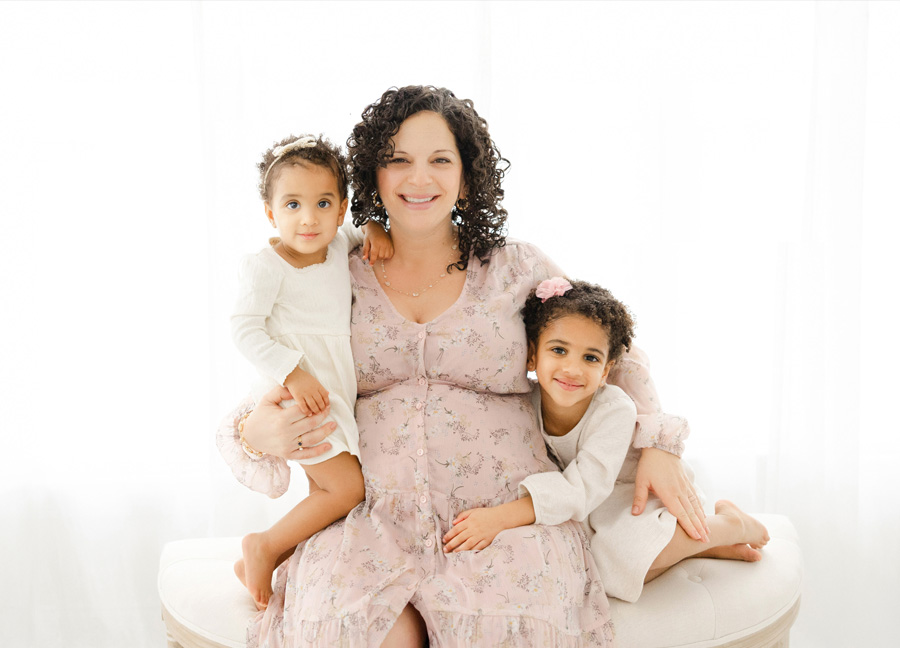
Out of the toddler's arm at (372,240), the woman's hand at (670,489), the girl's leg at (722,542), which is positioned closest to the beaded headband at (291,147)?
the toddler's arm at (372,240)

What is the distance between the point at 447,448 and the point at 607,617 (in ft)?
1.61

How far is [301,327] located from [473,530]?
60 cm

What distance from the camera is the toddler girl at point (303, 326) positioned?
1810mm

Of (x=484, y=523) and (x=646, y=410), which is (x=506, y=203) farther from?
(x=484, y=523)

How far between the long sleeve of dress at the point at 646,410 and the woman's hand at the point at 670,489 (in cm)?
2

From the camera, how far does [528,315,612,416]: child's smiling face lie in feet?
6.23

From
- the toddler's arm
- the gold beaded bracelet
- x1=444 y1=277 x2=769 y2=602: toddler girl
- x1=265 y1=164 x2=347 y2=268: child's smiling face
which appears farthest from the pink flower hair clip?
the gold beaded bracelet

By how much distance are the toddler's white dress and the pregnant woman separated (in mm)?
45

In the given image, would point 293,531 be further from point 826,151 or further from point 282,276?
point 826,151

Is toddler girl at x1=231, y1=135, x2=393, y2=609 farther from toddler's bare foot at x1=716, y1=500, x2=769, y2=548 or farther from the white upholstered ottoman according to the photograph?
toddler's bare foot at x1=716, y1=500, x2=769, y2=548

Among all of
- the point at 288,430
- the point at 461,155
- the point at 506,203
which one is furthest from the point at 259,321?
the point at 506,203

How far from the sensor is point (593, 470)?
1.89 metres

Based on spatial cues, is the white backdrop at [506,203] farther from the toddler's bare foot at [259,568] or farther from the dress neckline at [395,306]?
the toddler's bare foot at [259,568]

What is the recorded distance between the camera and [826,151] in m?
2.81
